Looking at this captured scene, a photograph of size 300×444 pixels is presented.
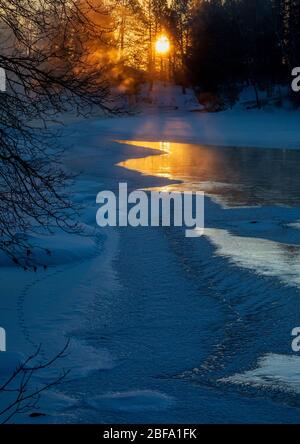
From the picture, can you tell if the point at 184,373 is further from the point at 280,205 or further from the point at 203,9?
the point at 203,9

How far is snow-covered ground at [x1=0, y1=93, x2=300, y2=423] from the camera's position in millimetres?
5543

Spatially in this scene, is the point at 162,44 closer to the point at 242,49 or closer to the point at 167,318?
the point at 242,49

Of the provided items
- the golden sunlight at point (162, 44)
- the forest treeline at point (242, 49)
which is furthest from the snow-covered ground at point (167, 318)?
the golden sunlight at point (162, 44)

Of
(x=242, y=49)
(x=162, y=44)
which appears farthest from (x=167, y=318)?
(x=162, y=44)

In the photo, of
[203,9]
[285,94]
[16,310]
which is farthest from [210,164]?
[203,9]

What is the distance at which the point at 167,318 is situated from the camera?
747cm

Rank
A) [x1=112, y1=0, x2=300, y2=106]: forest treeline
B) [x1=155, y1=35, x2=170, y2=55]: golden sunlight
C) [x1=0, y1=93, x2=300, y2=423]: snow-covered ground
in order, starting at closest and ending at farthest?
[x1=0, y1=93, x2=300, y2=423]: snow-covered ground → [x1=112, y1=0, x2=300, y2=106]: forest treeline → [x1=155, y1=35, x2=170, y2=55]: golden sunlight

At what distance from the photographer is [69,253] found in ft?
32.9

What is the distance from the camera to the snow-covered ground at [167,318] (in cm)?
554

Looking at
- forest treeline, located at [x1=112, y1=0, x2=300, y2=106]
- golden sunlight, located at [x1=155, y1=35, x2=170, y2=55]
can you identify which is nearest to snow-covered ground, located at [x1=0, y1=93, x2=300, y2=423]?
forest treeline, located at [x1=112, y1=0, x2=300, y2=106]

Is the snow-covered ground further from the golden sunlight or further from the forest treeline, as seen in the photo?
the golden sunlight

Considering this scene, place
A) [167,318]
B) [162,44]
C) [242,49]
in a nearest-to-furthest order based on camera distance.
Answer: [167,318] → [242,49] → [162,44]

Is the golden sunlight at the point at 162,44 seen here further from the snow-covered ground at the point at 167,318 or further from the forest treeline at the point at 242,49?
the snow-covered ground at the point at 167,318
